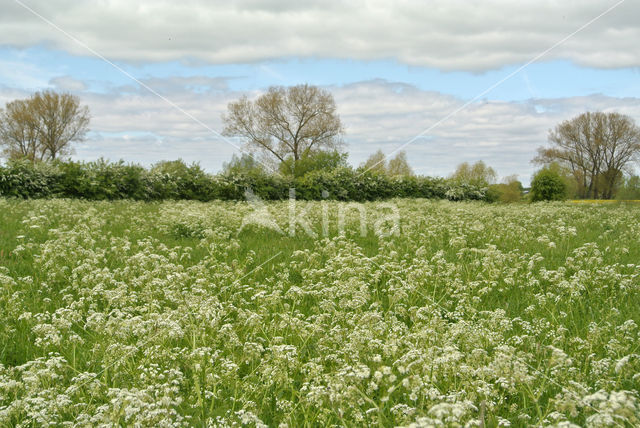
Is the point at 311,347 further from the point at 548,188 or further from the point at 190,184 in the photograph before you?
the point at 548,188

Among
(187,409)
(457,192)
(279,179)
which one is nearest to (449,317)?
(187,409)

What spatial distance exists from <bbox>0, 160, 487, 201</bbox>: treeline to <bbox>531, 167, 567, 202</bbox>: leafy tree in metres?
4.86

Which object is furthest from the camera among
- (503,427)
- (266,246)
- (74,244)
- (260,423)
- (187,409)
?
(266,246)

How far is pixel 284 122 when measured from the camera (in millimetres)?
58594

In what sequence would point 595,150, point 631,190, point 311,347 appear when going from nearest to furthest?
1. point 311,347
2. point 631,190
3. point 595,150

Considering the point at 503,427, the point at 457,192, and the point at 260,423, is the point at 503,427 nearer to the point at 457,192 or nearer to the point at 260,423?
the point at 260,423

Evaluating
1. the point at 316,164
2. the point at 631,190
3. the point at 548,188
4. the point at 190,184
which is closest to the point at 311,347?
the point at 190,184

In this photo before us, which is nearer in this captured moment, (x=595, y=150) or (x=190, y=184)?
(x=190, y=184)

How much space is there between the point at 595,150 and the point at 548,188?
82.4 ft

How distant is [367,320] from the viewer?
14.9 ft

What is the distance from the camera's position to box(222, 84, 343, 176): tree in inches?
2304

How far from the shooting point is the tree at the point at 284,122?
192 feet

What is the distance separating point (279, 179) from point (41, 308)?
27.9 meters

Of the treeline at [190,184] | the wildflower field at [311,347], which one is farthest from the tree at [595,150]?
the wildflower field at [311,347]
